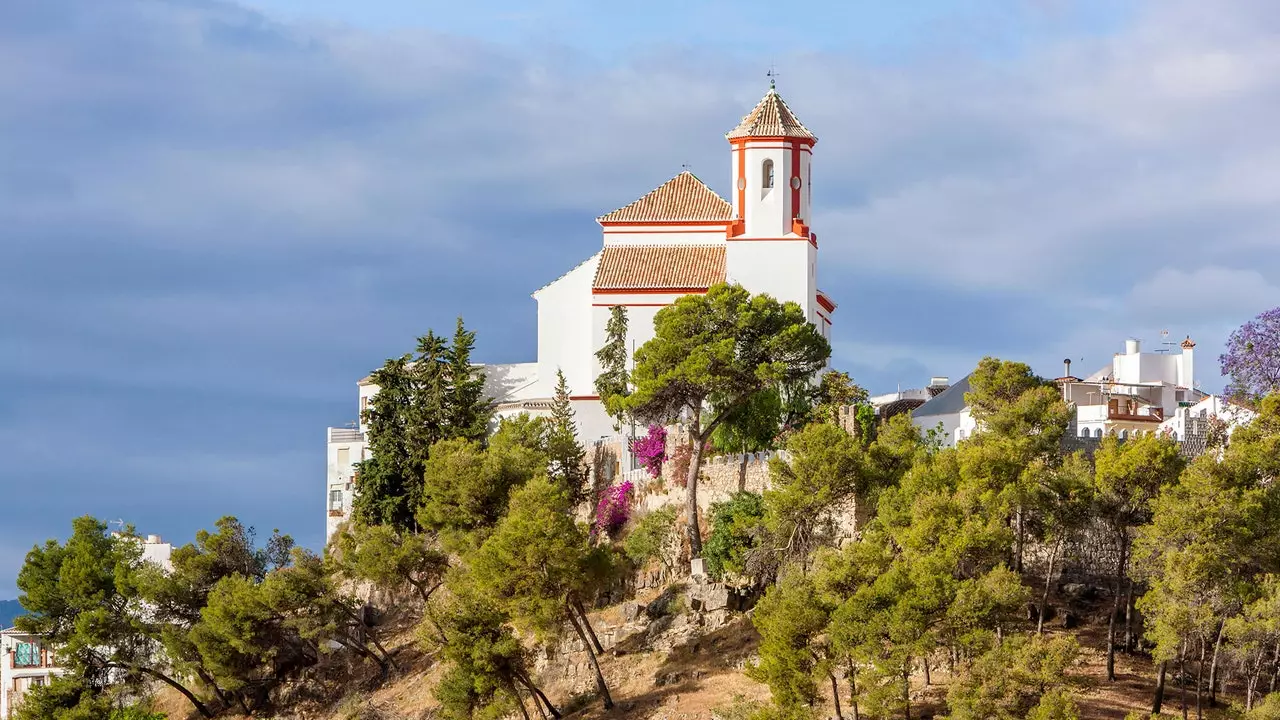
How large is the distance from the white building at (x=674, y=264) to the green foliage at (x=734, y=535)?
14.1m

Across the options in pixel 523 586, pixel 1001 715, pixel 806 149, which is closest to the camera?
pixel 1001 715

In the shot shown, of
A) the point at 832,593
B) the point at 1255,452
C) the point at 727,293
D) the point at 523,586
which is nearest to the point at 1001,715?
the point at 832,593

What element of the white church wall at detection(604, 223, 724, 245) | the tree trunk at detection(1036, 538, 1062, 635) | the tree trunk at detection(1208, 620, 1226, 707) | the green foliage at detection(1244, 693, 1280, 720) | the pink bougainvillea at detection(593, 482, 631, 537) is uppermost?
the white church wall at detection(604, 223, 724, 245)

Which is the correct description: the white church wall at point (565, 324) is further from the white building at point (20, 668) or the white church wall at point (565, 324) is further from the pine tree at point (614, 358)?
the white building at point (20, 668)

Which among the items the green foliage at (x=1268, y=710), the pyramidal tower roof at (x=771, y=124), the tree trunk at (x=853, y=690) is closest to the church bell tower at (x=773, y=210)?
the pyramidal tower roof at (x=771, y=124)

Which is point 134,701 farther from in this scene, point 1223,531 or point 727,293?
point 1223,531

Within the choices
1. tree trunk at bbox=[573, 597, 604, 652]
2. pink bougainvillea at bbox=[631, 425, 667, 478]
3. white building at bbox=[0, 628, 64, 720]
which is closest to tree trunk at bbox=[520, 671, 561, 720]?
tree trunk at bbox=[573, 597, 604, 652]

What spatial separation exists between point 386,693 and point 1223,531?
1101 inches

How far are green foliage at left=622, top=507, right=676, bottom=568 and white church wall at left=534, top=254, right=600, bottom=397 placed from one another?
15.0m

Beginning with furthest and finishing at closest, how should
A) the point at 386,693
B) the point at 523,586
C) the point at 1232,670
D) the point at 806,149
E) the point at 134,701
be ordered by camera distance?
1. the point at 806,149
2. the point at 134,701
3. the point at 386,693
4. the point at 523,586
5. the point at 1232,670

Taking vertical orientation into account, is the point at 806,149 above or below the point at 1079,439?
above

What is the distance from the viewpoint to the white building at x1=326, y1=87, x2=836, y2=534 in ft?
262

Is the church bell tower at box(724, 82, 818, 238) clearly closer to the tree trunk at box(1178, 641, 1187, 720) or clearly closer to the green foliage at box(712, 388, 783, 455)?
the green foliage at box(712, 388, 783, 455)

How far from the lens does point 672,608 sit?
65.1 m
